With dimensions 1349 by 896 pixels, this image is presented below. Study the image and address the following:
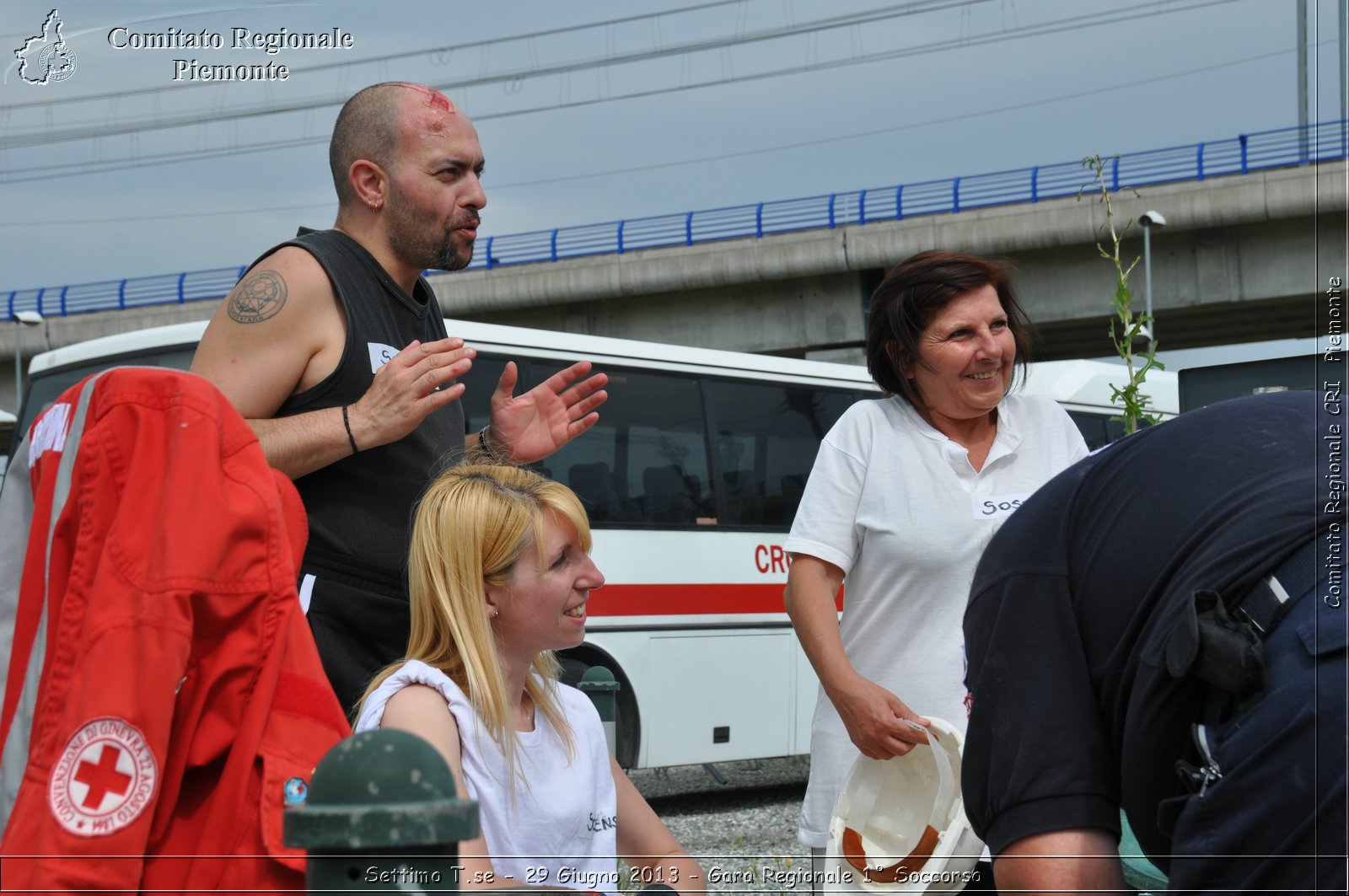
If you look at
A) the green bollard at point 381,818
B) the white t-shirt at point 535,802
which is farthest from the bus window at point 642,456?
the green bollard at point 381,818

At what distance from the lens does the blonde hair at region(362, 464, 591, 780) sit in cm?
266

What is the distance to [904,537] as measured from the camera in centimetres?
323

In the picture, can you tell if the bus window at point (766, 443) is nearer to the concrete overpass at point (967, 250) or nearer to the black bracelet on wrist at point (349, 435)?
the black bracelet on wrist at point (349, 435)

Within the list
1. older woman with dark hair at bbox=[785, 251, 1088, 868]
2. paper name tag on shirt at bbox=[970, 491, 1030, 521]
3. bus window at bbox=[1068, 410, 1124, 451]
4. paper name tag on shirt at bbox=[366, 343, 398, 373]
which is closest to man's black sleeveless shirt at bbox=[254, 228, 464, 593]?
paper name tag on shirt at bbox=[366, 343, 398, 373]

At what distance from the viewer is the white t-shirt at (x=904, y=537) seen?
3.21 metres

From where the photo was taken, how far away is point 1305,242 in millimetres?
23109

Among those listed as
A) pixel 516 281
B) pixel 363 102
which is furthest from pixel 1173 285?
pixel 363 102

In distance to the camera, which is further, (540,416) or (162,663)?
(540,416)

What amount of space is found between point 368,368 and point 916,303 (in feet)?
4.29

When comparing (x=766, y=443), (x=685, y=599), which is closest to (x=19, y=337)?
(x=766, y=443)

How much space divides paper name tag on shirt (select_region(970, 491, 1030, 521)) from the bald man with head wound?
93cm

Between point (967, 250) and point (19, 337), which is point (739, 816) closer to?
point (967, 250)

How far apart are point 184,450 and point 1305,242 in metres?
24.3

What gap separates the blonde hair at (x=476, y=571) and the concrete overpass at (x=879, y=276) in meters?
21.8
